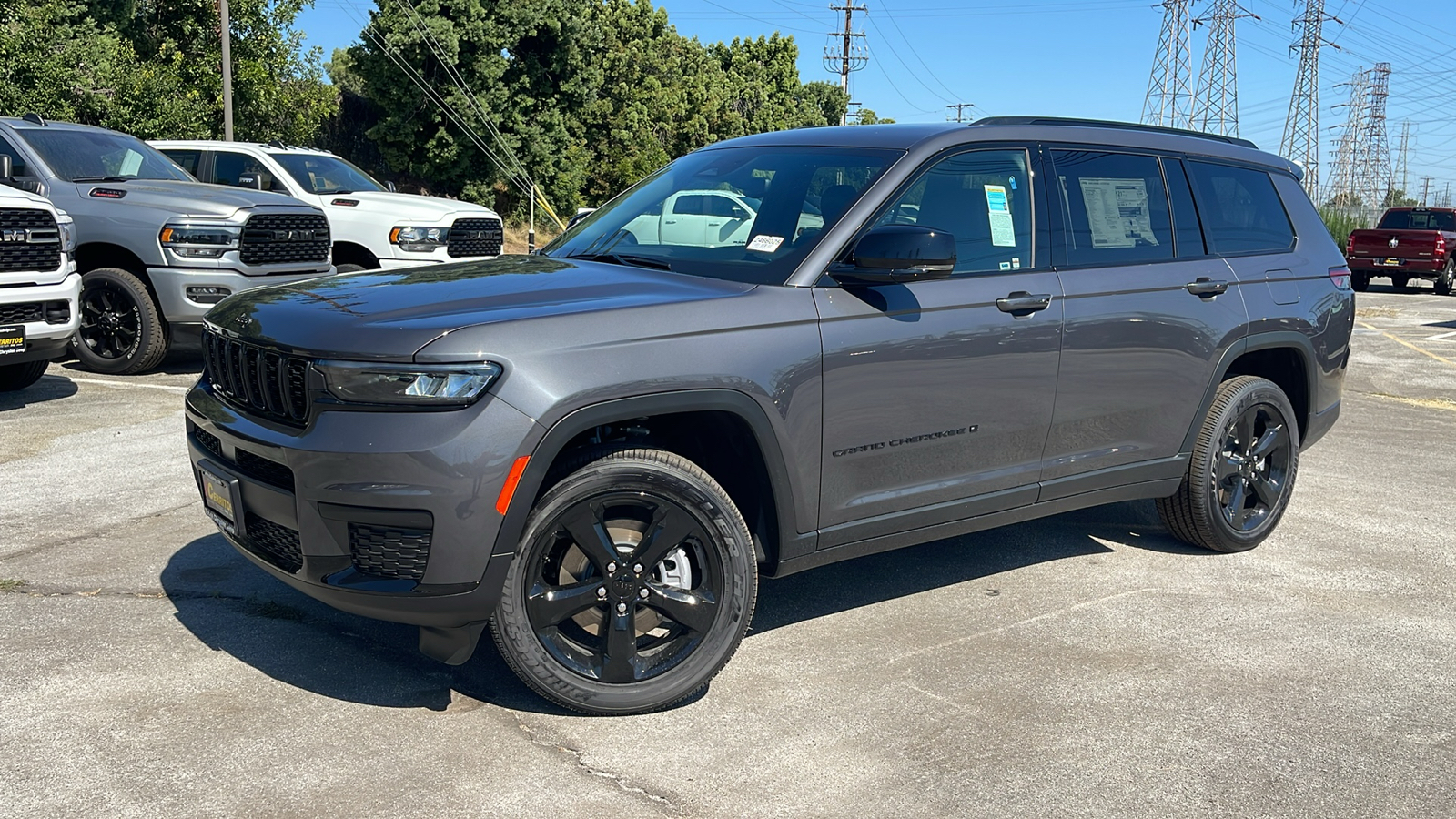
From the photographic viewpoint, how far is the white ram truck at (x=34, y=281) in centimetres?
796

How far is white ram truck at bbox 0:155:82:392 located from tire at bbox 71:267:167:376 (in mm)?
1163

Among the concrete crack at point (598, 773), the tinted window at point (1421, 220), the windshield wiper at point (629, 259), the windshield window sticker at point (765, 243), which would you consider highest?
the tinted window at point (1421, 220)

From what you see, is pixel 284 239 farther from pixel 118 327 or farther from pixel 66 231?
pixel 66 231

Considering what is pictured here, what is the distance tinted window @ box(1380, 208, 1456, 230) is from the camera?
87.0ft

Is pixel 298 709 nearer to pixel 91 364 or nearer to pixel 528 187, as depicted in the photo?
pixel 91 364

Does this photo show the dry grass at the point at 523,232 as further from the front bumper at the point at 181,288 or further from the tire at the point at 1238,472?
the tire at the point at 1238,472

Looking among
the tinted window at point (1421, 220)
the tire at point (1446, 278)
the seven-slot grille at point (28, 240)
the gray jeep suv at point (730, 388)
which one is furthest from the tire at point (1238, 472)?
the tinted window at point (1421, 220)

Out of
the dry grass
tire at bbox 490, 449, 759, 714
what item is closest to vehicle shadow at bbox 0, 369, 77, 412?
tire at bbox 490, 449, 759, 714

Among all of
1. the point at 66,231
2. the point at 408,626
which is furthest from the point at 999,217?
the point at 66,231

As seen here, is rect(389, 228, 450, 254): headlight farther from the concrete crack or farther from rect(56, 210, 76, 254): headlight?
the concrete crack

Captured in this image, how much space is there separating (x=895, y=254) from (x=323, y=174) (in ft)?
35.9

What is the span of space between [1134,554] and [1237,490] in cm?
55

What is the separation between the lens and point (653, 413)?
147 inches

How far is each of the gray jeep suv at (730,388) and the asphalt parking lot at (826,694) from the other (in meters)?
0.35
